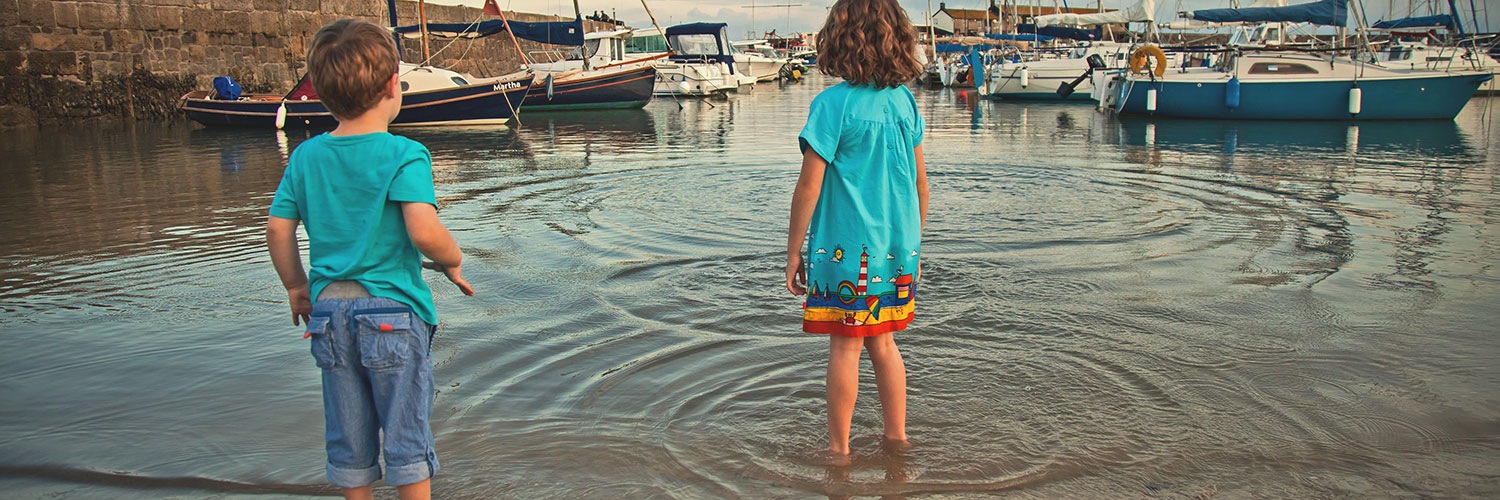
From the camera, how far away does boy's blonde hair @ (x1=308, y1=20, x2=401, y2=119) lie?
2.30 metres

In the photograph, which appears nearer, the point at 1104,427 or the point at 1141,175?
the point at 1104,427

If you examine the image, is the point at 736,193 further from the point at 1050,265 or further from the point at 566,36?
the point at 566,36

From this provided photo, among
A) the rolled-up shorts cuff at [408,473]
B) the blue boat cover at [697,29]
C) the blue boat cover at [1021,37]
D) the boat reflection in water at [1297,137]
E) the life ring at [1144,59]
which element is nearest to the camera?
the rolled-up shorts cuff at [408,473]

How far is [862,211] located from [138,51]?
2601 cm

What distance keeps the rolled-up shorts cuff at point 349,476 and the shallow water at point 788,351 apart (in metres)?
0.61

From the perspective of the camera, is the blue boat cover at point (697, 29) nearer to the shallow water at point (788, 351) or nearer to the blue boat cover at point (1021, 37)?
the blue boat cover at point (1021, 37)

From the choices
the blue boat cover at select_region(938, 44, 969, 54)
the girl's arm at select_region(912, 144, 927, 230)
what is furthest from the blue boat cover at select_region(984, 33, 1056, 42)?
the girl's arm at select_region(912, 144, 927, 230)

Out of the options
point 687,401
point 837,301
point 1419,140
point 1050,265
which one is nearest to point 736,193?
point 1050,265

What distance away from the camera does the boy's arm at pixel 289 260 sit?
7.85 feet

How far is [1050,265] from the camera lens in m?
6.09

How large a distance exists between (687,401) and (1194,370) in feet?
6.84

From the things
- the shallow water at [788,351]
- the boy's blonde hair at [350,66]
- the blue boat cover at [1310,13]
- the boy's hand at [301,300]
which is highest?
the blue boat cover at [1310,13]

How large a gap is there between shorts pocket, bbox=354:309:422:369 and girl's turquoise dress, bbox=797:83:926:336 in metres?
1.21

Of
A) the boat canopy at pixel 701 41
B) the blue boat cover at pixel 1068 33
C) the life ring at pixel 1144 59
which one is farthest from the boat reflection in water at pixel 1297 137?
the blue boat cover at pixel 1068 33
